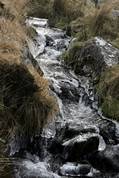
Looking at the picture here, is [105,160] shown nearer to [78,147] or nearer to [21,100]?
[78,147]

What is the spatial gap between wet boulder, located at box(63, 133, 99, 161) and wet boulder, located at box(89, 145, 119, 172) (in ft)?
0.35

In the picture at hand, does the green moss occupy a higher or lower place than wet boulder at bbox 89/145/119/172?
higher

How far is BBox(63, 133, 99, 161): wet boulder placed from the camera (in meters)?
6.84

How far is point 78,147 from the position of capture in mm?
6883

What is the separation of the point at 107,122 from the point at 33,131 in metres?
2.02

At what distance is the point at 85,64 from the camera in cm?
1029

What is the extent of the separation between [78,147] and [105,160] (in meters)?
0.43

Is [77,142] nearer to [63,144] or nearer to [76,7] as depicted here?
[63,144]

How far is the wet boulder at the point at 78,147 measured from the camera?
6.84 meters

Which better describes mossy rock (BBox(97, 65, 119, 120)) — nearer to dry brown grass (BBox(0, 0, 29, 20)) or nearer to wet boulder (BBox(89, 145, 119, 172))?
wet boulder (BBox(89, 145, 119, 172))

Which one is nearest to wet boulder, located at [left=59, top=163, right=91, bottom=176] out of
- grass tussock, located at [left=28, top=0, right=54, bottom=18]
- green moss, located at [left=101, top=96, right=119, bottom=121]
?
green moss, located at [left=101, top=96, right=119, bottom=121]

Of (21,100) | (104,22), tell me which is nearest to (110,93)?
(21,100)

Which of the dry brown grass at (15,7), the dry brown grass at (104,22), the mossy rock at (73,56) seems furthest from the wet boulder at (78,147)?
the dry brown grass at (104,22)

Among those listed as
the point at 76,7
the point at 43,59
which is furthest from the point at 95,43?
the point at 76,7
